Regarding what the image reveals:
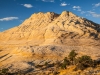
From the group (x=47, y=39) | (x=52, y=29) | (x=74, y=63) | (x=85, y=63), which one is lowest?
(x=74, y=63)

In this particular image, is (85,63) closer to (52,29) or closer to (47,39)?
(47,39)

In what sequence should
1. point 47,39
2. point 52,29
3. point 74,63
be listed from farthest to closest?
point 52,29
point 47,39
point 74,63

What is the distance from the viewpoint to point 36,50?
52312 mm

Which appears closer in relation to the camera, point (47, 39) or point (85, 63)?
point (85, 63)

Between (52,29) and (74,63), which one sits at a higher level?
(52,29)

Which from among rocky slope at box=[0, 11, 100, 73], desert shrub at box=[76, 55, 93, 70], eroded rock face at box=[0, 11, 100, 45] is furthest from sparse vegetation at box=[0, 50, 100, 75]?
eroded rock face at box=[0, 11, 100, 45]

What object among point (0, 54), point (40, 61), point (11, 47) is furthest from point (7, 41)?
point (40, 61)

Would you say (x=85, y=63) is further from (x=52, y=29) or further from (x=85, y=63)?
(x=52, y=29)

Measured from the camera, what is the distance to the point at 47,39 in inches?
2422

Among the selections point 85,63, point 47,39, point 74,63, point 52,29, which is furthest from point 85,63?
point 52,29

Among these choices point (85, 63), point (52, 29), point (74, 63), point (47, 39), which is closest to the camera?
point (85, 63)

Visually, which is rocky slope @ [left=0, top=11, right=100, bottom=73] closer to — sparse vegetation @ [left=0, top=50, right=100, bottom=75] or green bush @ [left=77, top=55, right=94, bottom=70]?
sparse vegetation @ [left=0, top=50, right=100, bottom=75]

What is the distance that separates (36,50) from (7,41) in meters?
19.2

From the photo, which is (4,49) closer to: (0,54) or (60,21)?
(0,54)
